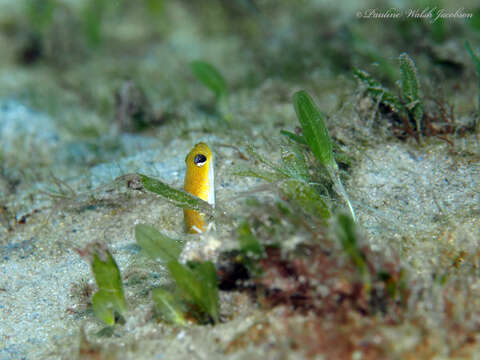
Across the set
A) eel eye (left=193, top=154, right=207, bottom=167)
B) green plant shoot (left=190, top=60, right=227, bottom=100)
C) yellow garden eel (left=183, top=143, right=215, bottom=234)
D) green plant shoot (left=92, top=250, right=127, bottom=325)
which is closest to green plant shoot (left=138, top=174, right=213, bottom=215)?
yellow garden eel (left=183, top=143, right=215, bottom=234)

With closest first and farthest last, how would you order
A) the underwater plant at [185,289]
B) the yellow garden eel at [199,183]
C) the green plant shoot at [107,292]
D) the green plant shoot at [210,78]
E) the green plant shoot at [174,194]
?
1. the underwater plant at [185,289]
2. the green plant shoot at [107,292]
3. the green plant shoot at [174,194]
4. the yellow garden eel at [199,183]
5. the green plant shoot at [210,78]

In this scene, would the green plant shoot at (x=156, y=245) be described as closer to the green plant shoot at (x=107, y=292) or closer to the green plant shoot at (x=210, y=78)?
the green plant shoot at (x=107, y=292)

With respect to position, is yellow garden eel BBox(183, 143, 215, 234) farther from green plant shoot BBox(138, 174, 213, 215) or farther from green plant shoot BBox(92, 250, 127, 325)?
green plant shoot BBox(92, 250, 127, 325)

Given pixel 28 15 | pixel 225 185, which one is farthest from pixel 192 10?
pixel 225 185

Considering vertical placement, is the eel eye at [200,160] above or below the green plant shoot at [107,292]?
above

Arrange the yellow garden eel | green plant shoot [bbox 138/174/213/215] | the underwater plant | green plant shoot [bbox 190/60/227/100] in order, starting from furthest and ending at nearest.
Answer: green plant shoot [bbox 190/60/227/100], the yellow garden eel, green plant shoot [bbox 138/174/213/215], the underwater plant

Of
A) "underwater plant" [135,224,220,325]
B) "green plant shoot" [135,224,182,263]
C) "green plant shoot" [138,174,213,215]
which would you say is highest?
"green plant shoot" [138,174,213,215]

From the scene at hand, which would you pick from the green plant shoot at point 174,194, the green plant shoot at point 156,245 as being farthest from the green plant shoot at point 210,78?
the green plant shoot at point 156,245
